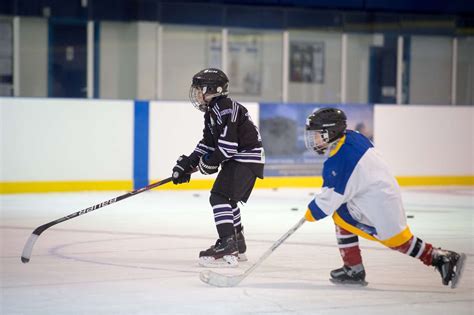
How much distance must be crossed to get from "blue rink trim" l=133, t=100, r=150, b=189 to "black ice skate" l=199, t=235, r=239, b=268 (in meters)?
5.70

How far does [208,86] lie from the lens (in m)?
5.71

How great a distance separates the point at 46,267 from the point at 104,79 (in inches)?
281

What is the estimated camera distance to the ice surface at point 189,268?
4.24 metres

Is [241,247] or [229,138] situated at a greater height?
[229,138]

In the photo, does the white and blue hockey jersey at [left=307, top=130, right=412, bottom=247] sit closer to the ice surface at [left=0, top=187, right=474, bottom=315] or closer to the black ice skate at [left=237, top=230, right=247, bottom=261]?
the ice surface at [left=0, top=187, right=474, bottom=315]

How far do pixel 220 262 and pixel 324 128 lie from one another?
1231 mm

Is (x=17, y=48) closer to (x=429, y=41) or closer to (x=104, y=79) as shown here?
(x=104, y=79)

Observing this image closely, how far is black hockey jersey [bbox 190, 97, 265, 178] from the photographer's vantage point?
5.64 meters

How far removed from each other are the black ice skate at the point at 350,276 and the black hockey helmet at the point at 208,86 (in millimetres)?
1422

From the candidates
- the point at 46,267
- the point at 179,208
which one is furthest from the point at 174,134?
the point at 46,267

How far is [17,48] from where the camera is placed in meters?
11.6

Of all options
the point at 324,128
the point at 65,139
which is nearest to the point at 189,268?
the point at 324,128

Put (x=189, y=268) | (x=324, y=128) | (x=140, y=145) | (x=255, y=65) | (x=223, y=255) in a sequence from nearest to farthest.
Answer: (x=324, y=128), (x=189, y=268), (x=223, y=255), (x=140, y=145), (x=255, y=65)

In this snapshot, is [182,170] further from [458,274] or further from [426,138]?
[426,138]
